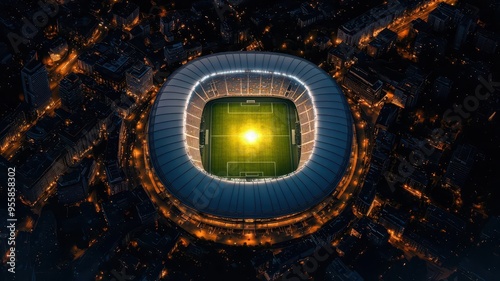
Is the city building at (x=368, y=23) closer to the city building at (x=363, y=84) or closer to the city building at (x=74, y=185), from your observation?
the city building at (x=363, y=84)

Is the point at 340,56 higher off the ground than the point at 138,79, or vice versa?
the point at 340,56

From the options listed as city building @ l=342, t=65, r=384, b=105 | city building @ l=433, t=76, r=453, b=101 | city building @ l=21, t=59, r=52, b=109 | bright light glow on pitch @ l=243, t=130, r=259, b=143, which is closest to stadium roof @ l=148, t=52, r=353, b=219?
city building @ l=342, t=65, r=384, b=105

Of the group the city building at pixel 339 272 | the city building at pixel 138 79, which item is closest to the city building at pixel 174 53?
the city building at pixel 138 79

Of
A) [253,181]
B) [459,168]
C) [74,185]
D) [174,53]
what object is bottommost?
[74,185]

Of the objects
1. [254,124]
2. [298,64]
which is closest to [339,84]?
[298,64]

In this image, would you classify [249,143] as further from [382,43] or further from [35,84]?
[35,84]

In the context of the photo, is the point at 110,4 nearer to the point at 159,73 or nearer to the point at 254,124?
the point at 159,73

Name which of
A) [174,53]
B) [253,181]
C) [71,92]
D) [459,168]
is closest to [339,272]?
[253,181]
